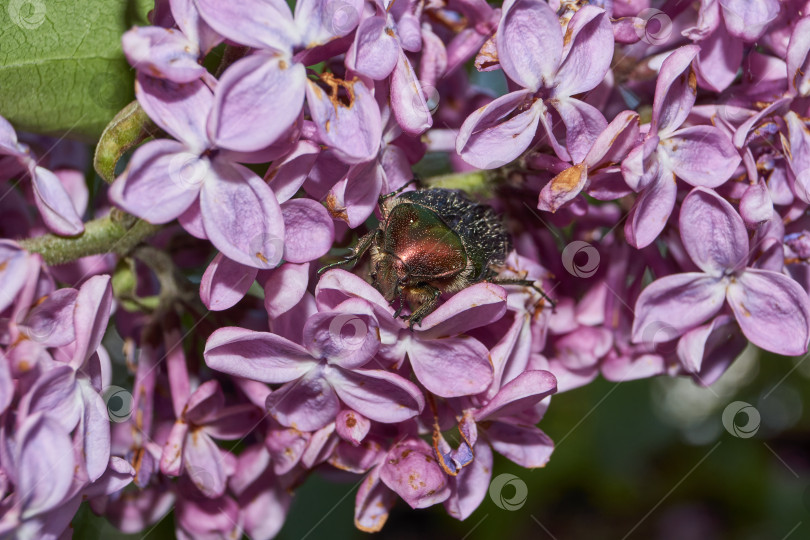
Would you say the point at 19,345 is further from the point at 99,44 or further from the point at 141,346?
the point at 99,44

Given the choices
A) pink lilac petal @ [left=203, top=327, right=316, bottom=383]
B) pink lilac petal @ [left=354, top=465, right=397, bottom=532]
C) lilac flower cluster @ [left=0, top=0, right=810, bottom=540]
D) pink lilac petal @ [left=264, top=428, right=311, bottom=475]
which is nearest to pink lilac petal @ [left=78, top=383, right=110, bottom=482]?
lilac flower cluster @ [left=0, top=0, right=810, bottom=540]

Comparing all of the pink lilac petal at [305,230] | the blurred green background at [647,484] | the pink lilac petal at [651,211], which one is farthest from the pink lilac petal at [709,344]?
the blurred green background at [647,484]

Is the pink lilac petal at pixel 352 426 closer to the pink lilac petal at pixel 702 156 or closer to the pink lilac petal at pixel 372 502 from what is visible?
the pink lilac petal at pixel 372 502

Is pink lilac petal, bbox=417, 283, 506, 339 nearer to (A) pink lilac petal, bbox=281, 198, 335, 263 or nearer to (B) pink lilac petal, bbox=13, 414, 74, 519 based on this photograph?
(A) pink lilac petal, bbox=281, 198, 335, 263

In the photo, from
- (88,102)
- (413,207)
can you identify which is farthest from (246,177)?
(88,102)

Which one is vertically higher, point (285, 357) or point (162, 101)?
point (162, 101)

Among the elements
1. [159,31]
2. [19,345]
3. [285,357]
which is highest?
[159,31]
